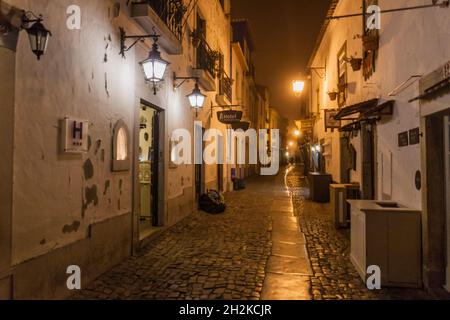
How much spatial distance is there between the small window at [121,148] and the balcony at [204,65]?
4.72 metres

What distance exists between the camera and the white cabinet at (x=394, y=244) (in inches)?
178

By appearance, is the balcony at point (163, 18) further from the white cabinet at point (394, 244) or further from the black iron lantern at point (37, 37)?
the white cabinet at point (394, 244)

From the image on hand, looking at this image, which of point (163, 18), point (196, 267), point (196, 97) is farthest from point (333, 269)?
point (163, 18)

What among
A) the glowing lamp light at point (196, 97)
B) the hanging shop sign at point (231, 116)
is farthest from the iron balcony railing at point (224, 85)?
the glowing lamp light at point (196, 97)

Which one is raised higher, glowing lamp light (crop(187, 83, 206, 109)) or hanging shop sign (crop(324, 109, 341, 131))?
glowing lamp light (crop(187, 83, 206, 109))

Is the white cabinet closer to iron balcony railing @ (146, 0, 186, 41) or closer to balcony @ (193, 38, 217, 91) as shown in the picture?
iron balcony railing @ (146, 0, 186, 41)

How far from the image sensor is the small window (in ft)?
17.8

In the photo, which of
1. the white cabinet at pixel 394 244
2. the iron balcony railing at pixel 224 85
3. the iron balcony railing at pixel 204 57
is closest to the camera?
the white cabinet at pixel 394 244

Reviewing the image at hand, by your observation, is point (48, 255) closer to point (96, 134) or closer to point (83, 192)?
point (83, 192)

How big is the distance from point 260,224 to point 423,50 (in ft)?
18.8

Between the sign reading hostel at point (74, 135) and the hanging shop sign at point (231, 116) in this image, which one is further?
the hanging shop sign at point (231, 116)

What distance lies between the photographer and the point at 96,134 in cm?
493

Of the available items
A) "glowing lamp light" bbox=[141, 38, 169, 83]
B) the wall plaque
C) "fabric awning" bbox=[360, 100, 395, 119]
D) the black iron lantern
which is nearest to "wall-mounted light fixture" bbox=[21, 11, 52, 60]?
the black iron lantern
